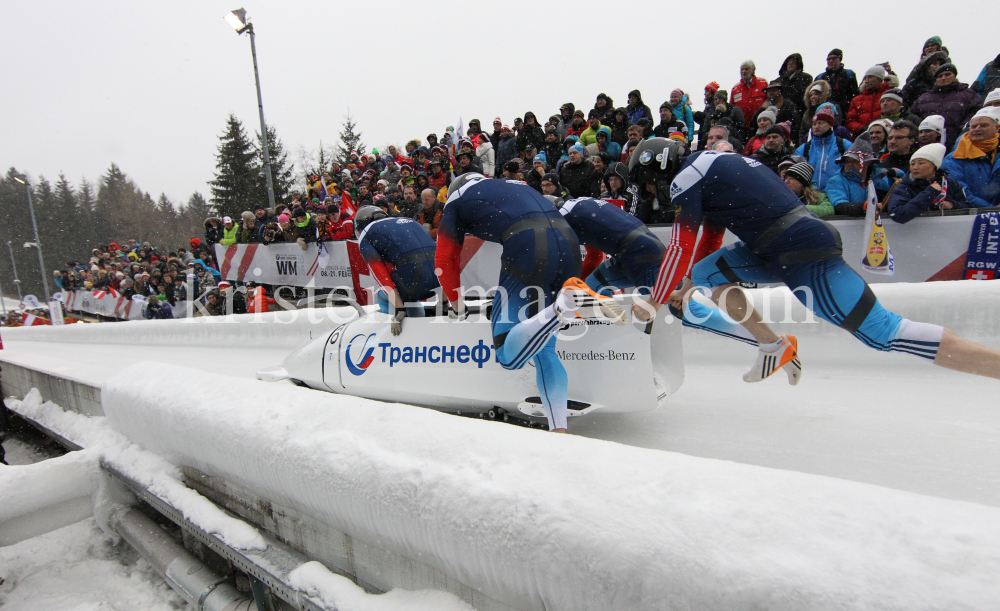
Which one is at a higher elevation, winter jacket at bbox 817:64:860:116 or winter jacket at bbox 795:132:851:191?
winter jacket at bbox 817:64:860:116

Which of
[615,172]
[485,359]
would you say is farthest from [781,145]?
[485,359]

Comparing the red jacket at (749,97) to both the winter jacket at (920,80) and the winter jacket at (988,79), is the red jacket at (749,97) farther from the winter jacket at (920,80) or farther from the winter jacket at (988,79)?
the winter jacket at (988,79)

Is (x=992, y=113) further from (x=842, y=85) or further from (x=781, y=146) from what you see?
(x=842, y=85)

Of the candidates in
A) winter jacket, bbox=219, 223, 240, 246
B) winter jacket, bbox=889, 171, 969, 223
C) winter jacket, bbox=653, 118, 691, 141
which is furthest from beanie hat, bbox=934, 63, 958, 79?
winter jacket, bbox=219, 223, 240, 246

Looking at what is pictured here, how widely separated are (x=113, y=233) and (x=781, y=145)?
5890cm

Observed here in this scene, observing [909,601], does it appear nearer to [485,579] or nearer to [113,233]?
[485,579]

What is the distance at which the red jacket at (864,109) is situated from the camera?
5.00m

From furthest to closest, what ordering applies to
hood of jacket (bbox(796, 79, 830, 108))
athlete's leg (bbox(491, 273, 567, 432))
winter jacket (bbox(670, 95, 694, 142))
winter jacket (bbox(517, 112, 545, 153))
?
winter jacket (bbox(517, 112, 545, 153))
winter jacket (bbox(670, 95, 694, 142))
hood of jacket (bbox(796, 79, 830, 108))
athlete's leg (bbox(491, 273, 567, 432))

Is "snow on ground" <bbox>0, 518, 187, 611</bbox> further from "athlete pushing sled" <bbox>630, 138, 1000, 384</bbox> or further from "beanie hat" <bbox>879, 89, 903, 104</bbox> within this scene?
"beanie hat" <bbox>879, 89, 903, 104</bbox>

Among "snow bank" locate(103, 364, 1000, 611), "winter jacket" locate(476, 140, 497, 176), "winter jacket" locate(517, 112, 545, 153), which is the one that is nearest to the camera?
"snow bank" locate(103, 364, 1000, 611)

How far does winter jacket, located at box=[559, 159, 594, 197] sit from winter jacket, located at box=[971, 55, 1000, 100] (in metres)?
3.37

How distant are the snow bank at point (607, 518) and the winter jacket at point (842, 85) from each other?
5838 millimetres

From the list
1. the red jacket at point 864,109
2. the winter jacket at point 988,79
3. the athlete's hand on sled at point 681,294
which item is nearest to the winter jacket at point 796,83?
the red jacket at point 864,109

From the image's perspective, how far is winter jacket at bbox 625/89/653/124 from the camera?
22.2ft
